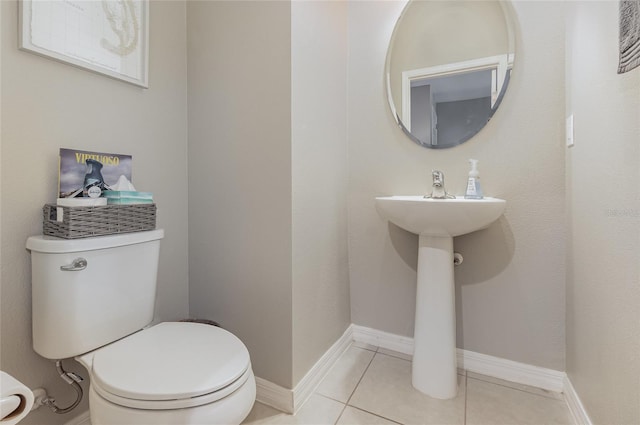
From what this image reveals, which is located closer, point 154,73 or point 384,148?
point 154,73

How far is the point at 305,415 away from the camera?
1.20 m

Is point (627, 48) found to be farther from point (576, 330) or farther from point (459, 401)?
point (459, 401)

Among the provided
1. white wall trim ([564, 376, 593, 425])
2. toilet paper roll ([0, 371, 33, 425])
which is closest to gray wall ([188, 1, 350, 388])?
toilet paper roll ([0, 371, 33, 425])

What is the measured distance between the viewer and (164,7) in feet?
4.54

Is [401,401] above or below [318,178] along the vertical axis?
below

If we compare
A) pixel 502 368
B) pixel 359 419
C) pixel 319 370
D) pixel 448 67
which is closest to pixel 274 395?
pixel 319 370

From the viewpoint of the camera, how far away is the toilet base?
708 millimetres

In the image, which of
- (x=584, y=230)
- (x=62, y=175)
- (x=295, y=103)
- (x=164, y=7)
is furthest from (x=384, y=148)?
(x=62, y=175)

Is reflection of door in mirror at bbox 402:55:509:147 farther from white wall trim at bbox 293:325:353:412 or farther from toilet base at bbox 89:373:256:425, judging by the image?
toilet base at bbox 89:373:256:425

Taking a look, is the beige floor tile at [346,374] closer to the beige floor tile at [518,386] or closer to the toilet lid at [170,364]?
the beige floor tile at [518,386]

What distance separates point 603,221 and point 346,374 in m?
1.18

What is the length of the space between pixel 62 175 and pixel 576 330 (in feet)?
6.33

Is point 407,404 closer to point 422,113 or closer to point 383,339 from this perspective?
point 383,339

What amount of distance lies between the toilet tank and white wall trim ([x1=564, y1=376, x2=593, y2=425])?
63.6 inches
